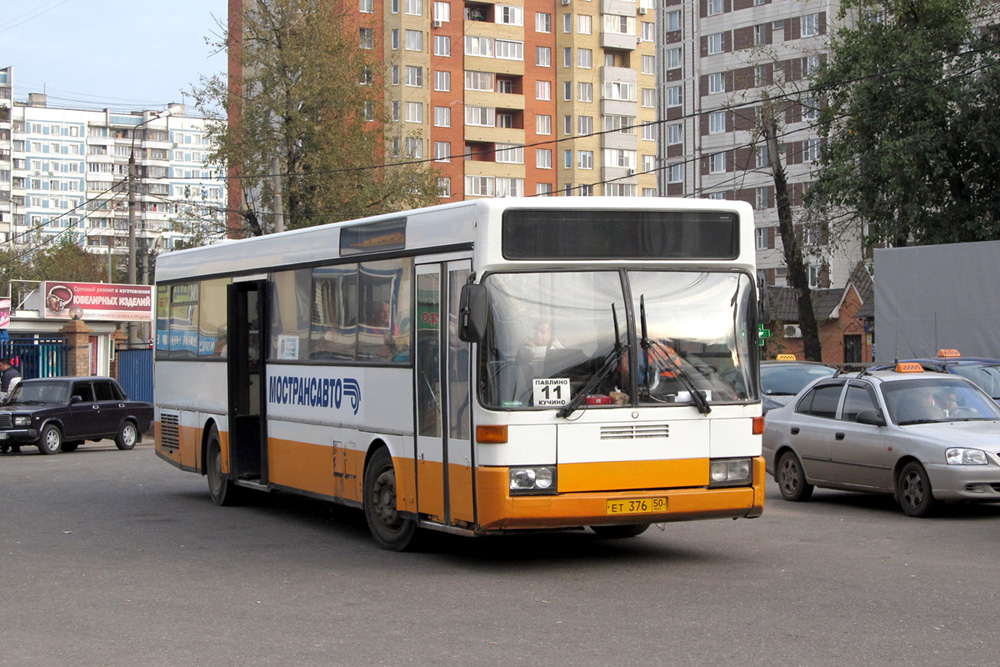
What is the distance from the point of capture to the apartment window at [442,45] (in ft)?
300

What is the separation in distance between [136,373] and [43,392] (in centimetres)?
931

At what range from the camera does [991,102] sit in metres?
35.0

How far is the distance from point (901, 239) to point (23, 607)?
30.8m

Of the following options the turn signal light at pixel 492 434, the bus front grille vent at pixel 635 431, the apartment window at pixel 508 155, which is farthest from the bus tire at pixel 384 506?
the apartment window at pixel 508 155

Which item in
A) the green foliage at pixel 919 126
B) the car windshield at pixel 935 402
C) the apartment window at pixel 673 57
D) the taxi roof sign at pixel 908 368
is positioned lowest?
the car windshield at pixel 935 402

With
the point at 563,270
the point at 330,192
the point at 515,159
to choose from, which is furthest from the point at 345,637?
the point at 515,159

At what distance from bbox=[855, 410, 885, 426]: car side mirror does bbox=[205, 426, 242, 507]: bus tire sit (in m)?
7.22

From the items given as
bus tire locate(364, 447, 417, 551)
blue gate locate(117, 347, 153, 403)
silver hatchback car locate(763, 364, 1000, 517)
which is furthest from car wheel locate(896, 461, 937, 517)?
blue gate locate(117, 347, 153, 403)

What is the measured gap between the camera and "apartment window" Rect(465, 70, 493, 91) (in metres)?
92.5

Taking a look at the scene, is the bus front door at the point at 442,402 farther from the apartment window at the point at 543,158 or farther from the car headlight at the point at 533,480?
the apartment window at the point at 543,158

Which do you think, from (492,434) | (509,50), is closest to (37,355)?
(492,434)

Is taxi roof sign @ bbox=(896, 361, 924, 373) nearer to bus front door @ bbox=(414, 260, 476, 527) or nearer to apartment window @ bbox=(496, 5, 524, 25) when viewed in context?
bus front door @ bbox=(414, 260, 476, 527)

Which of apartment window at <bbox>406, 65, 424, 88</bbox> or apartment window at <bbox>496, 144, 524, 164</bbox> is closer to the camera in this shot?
apartment window at <bbox>406, 65, 424, 88</bbox>

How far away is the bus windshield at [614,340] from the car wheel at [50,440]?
69.9 feet
